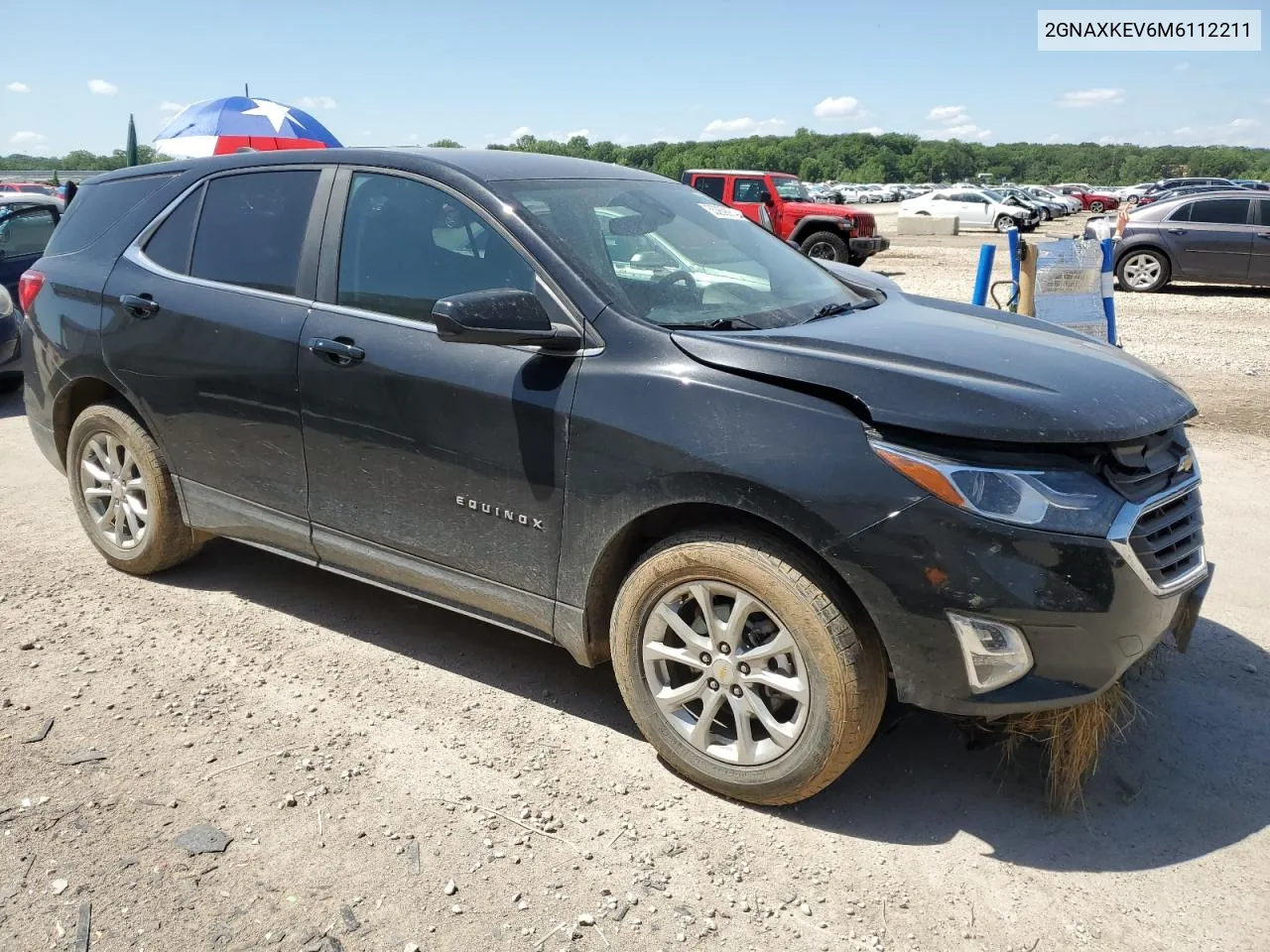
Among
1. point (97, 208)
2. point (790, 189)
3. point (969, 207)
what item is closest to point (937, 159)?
point (969, 207)

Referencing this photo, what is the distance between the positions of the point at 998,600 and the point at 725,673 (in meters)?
0.79

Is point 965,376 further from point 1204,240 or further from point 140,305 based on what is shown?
point 1204,240

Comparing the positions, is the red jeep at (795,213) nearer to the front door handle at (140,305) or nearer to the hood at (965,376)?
the front door handle at (140,305)

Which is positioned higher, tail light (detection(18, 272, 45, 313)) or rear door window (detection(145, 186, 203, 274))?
rear door window (detection(145, 186, 203, 274))

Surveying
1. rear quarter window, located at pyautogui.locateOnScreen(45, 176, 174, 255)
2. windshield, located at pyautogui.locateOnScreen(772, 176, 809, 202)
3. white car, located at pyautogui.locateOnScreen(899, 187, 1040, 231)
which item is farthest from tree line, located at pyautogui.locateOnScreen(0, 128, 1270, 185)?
rear quarter window, located at pyautogui.locateOnScreen(45, 176, 174, 255)

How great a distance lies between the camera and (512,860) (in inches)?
109

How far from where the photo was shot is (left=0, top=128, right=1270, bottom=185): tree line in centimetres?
13625

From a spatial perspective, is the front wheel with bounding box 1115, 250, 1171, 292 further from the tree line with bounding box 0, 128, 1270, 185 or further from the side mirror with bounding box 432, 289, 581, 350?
the tree line with bounding box 0, 128, 1270, 185

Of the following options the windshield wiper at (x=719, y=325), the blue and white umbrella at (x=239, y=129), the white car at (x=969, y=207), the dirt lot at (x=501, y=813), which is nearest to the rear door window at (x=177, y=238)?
the dirt lot at (x=501, y=813)

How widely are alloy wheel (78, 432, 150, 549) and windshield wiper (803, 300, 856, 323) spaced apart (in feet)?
9.30

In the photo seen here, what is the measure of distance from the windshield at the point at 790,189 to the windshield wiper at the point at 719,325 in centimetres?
1841

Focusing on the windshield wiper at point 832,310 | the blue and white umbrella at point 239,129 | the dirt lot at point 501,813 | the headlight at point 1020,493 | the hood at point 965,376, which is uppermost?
the blue and white umbrella at point 239,129

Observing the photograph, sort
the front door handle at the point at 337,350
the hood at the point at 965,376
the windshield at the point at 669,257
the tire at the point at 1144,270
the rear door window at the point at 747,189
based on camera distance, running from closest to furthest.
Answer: the hood at the point at 965,376
the windshield at the point at 669,257
the front door handle at the point at 337,350
the tire at the point at 1144,270
the rear door window at the point at 747,189

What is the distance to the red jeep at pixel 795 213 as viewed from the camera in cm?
2022
